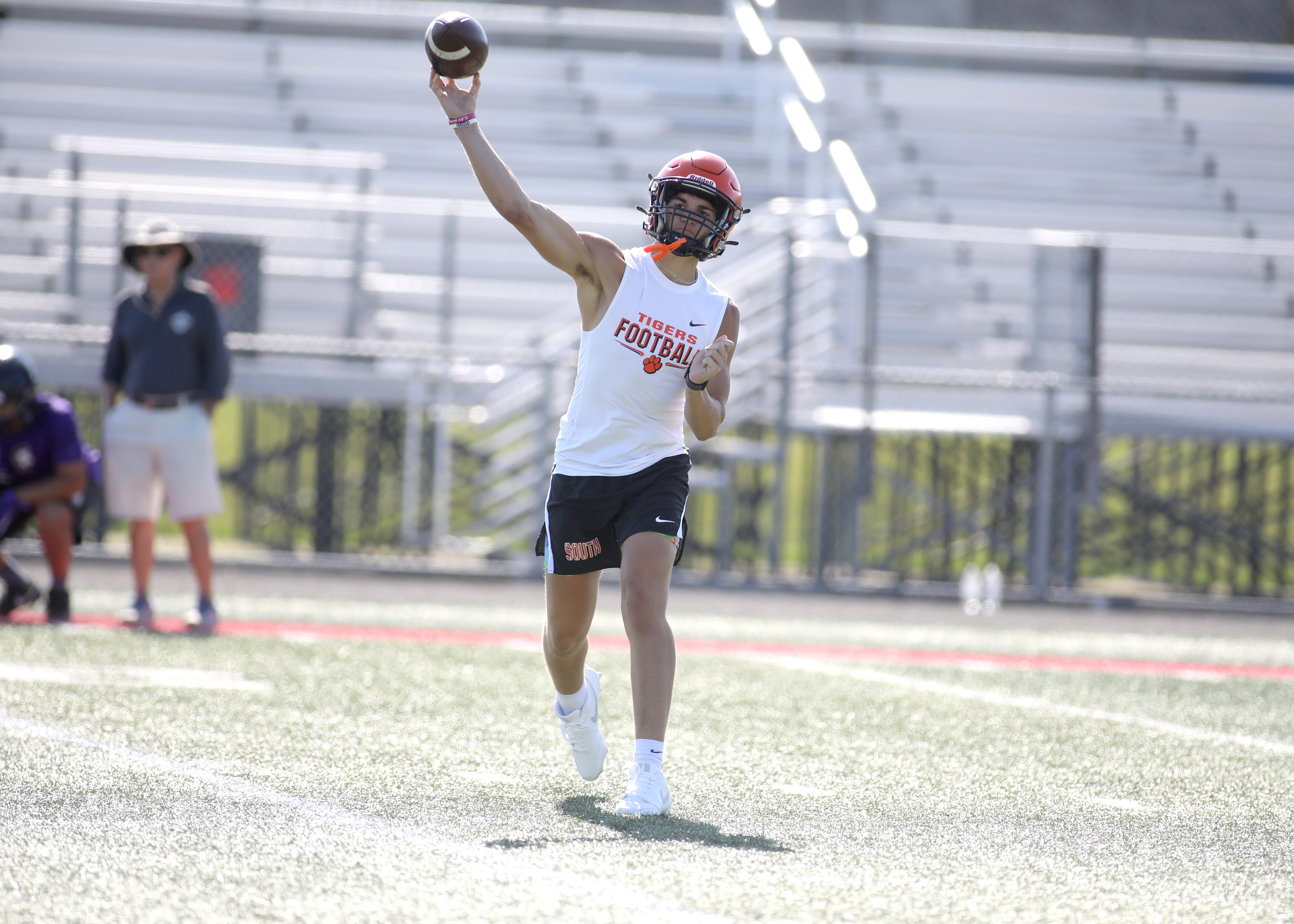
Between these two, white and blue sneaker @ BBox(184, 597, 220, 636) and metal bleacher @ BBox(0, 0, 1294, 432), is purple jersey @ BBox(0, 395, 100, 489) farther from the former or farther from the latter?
metal bleacher @ BBox(0, 0, 1294, 432)

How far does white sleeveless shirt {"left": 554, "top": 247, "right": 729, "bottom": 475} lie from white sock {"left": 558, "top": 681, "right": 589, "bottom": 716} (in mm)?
617

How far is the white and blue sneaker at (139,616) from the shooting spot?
7332 mm

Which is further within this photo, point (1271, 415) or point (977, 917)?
point (1271, 415)

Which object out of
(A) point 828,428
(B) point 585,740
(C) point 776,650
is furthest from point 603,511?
(A) point 828,428

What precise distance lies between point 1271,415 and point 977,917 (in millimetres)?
11280

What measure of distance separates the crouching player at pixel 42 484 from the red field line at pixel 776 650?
14 cm

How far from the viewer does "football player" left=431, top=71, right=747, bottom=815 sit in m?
4.11

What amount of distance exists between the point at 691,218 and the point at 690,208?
0.10ft

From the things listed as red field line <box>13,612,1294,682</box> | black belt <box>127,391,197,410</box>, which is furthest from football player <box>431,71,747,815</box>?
black belt <box>127,391,197,410</box>

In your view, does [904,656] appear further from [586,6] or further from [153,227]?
[586,6]

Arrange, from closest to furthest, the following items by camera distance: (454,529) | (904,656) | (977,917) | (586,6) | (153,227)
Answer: (977,917)
(153,227)
(904,656)
(454,529)
(586,6)

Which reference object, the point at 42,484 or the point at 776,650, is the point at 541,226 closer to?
the point at 776,650

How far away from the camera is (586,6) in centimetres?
2269

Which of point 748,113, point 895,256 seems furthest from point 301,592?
point 748,113
